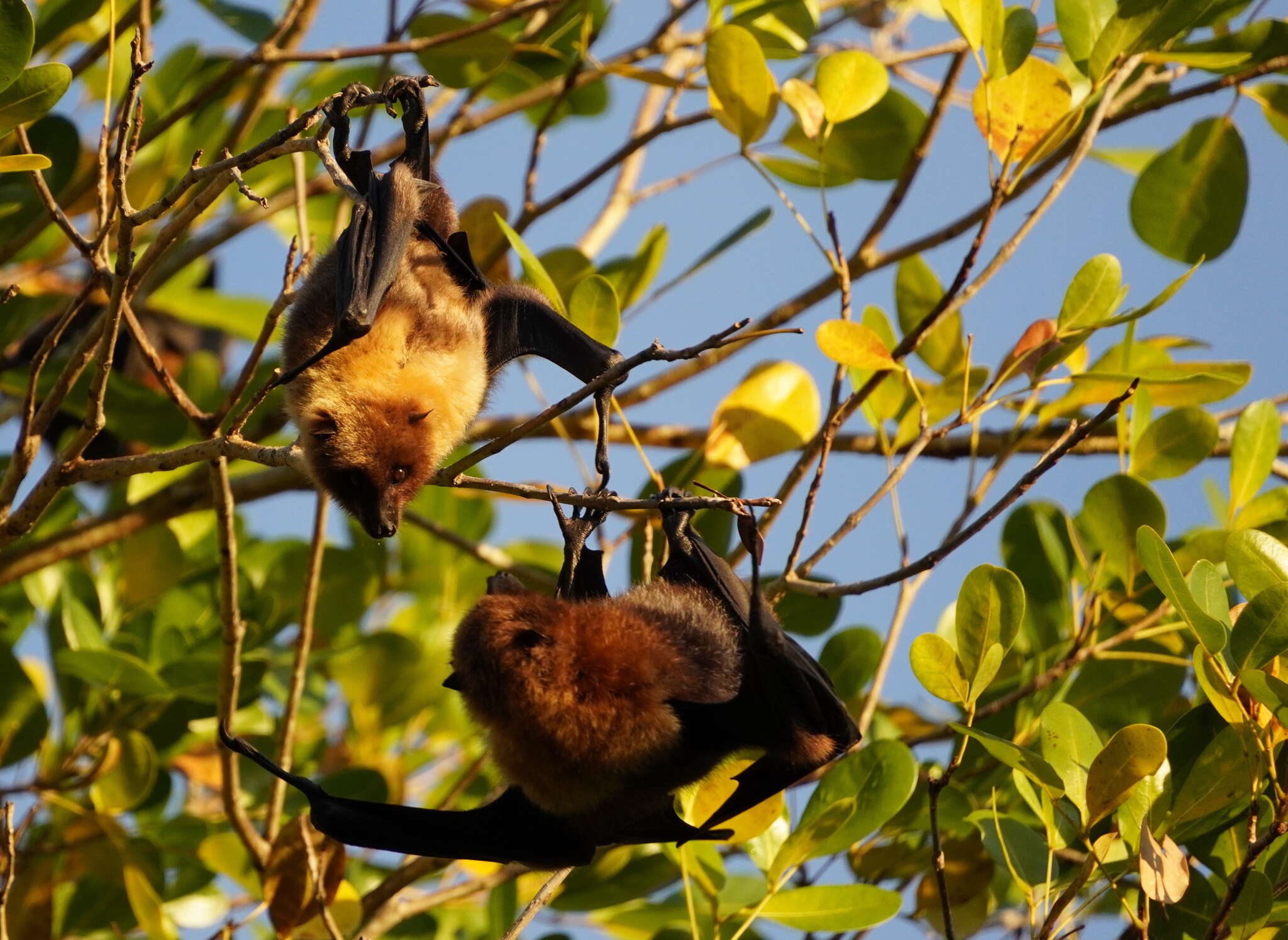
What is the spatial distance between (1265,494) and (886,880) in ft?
5.60

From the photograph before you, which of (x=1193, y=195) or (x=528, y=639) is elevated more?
(x=1193, y=195)

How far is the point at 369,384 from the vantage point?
369 cm

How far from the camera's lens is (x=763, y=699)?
3129 millimetres

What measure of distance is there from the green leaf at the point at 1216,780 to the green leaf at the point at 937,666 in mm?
513

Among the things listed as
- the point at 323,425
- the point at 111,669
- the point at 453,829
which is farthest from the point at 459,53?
the point at 453,829

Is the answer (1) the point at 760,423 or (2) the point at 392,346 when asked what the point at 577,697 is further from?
(1) the point at 760,423

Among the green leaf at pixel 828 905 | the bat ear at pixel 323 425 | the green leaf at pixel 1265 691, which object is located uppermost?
the bat ear at pixel 323 425

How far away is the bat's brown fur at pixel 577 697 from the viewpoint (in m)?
2.76

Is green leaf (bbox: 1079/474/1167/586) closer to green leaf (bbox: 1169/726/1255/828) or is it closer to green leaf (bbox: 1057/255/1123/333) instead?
green leaf (bbox: 1057/255/1123/333)

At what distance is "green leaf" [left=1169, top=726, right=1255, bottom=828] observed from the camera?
2.77m

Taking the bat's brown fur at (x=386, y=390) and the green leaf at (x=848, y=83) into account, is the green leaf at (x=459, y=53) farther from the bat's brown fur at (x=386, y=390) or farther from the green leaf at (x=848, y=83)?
the green leaf at (x=848, y=83)

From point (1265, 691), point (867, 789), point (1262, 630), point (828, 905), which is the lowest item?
point (828, 905)

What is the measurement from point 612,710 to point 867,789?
33.5 inches

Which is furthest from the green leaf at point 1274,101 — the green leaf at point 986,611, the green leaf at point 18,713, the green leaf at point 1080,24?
the green leaf at point 18,713
